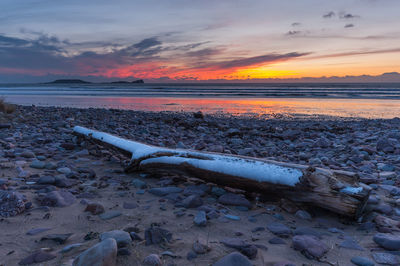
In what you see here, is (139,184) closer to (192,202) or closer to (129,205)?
(129,205)

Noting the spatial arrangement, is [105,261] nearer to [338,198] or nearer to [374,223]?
[338,198]

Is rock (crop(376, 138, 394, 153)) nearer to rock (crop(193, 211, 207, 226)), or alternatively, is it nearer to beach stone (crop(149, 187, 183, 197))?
beach stone (crop(149, 187, 183, 197))

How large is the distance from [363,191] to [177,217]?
1520mm

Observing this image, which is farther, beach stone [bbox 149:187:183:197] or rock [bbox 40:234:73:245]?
beach stone [bbox 149:187:183:197]

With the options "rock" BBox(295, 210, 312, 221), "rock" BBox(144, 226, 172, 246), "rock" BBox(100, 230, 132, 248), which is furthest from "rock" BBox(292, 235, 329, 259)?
"rock" BBox(100, 230, 132, 248)

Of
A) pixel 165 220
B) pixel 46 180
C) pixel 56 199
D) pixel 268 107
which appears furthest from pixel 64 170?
pixel 268 107

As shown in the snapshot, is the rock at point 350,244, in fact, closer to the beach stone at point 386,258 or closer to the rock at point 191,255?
the beach stone at point 386,258

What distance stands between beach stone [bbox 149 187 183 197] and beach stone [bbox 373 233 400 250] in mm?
1771

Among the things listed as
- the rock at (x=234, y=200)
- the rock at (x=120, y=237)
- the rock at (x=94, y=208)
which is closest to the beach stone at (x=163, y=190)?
the rock at (x=234, y=200)

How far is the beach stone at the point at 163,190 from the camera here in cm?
280

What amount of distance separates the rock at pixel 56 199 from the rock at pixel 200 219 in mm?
1192

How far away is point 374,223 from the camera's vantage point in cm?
220

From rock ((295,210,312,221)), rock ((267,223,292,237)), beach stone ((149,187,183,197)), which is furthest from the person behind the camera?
beach stone ((149,187,183,197))

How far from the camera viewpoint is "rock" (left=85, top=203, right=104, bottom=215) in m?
2.27
